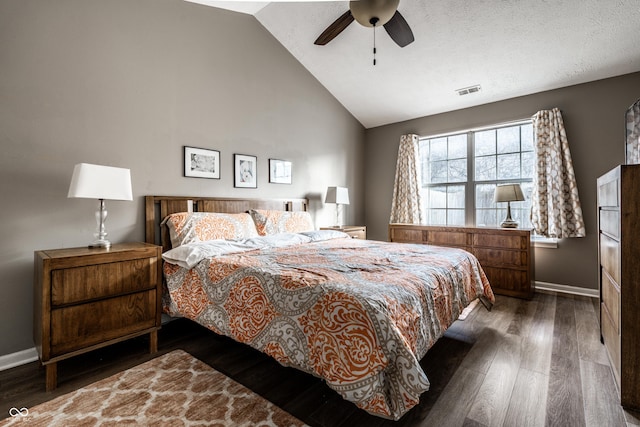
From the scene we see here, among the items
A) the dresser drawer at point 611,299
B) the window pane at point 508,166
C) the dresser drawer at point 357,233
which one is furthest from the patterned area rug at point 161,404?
the window pane at point 508,166

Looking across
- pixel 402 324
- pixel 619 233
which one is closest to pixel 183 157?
pixel 402 324

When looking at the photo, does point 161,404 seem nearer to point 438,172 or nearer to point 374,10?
point 374,10

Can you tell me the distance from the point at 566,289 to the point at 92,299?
15.7ft

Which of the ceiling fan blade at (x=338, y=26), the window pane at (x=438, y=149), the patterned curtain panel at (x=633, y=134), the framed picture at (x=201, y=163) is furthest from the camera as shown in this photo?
the window pane at (x=438, y=149)

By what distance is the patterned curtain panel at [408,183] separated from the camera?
4676 mm

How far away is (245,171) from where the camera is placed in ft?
11.2

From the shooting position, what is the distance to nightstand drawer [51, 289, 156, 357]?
1734mm

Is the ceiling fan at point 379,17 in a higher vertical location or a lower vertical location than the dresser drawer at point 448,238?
higher

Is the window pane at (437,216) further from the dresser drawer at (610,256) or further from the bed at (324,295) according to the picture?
the dresser drawer at (610,256)

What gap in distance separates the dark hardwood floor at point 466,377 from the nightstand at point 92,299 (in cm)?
22

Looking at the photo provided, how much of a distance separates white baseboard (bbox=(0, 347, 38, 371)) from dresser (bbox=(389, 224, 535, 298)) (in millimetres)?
4222

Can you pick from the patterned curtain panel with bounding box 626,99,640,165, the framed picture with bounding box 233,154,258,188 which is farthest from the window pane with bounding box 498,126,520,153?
the framed picture with bounding box 233,154,258,188

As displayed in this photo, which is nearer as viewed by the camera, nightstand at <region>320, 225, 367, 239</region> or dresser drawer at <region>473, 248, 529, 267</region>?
dresser drawer at <region>473, 248, 529, 267</region>

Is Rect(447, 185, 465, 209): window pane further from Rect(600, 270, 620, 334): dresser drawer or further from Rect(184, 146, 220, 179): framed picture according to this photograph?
Rect(184, 146, 220, 179): framed picture
